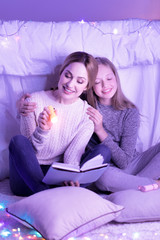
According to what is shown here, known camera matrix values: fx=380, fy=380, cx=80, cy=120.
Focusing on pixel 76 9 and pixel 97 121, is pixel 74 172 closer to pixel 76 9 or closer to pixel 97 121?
pixel 97 121

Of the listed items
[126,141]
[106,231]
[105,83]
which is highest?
[105,83]

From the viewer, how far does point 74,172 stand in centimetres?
146

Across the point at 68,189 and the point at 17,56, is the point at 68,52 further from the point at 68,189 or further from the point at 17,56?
the point at 68,189

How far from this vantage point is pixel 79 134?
170 centimetres

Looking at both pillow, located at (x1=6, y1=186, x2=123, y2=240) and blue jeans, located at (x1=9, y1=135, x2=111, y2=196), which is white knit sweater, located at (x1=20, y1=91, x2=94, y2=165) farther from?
pillow, located at (x1=6, y1=186, x2=123, y2=240)

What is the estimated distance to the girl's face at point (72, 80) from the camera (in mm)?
1657

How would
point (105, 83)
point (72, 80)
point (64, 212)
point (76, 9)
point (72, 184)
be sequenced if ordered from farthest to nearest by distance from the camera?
1. point (76, 9)
2. point (105, 83)
3. point (72, 80)
4. point (72, 184)
5. point (64, 212)

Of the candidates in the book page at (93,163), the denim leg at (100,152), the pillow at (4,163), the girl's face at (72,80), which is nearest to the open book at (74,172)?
the book page at (93,163)

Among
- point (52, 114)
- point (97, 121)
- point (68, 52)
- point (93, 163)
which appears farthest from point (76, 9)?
point (93, 163)

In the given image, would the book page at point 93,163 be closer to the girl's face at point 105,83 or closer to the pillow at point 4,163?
the girl's face at point 105,83

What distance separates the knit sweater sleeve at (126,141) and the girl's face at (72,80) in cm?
29

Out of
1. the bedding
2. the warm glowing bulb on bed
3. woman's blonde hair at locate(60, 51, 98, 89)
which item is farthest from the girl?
the bedding

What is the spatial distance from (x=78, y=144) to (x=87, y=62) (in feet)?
1.20

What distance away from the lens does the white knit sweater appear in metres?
1.68
